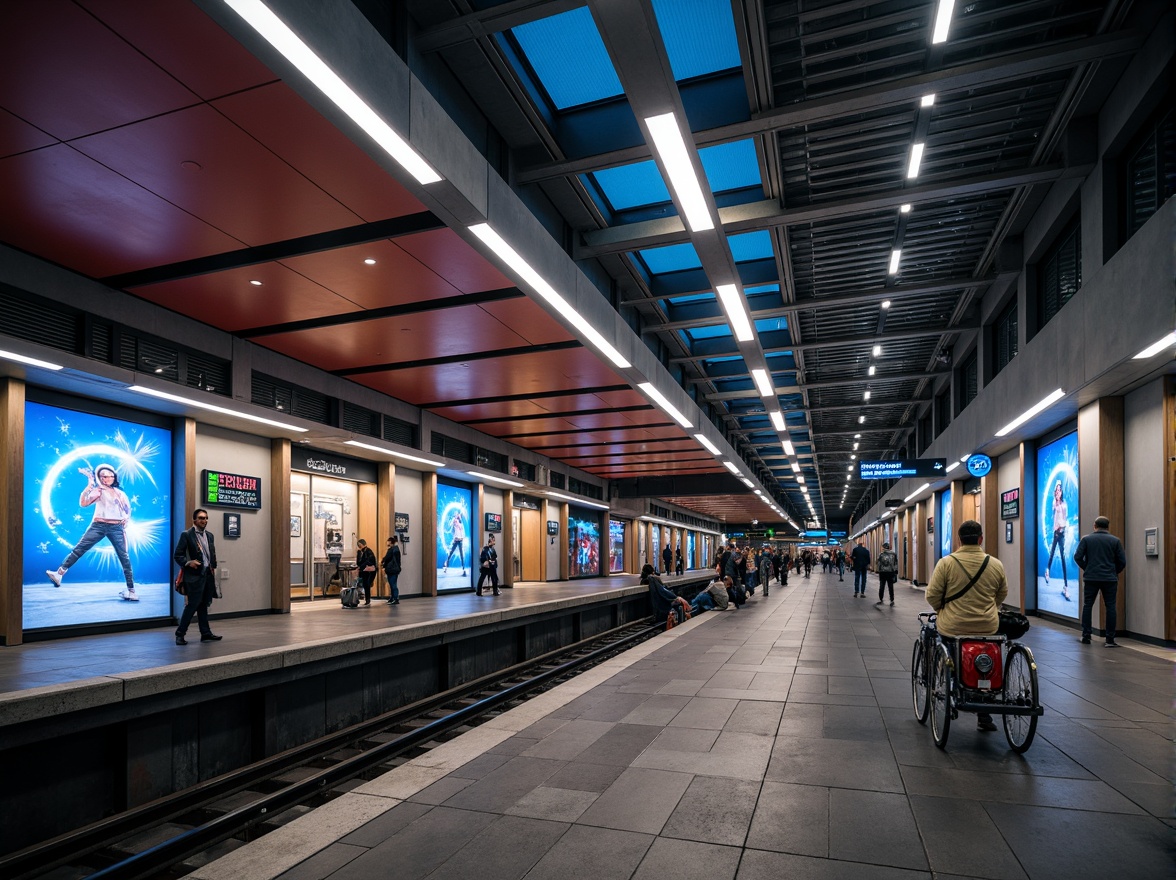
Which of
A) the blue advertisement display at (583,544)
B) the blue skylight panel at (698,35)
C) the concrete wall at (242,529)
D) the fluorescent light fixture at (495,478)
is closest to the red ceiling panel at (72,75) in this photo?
the blue skylight panel at (698,35)

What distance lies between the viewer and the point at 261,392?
12250 millimetres

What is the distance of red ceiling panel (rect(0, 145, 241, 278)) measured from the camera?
6.26 meters

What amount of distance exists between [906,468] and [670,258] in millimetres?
13400

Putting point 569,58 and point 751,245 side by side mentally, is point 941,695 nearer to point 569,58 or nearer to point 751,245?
point 569,58

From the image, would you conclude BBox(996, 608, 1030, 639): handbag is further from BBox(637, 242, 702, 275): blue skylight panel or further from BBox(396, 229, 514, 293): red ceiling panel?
BBox(637, 242, 702, 275): blue skylight panel

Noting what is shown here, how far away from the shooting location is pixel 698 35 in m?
6.92

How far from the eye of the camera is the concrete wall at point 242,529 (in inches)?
475

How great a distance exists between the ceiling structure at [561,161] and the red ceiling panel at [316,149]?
28mm

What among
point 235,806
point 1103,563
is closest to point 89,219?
point 235,806

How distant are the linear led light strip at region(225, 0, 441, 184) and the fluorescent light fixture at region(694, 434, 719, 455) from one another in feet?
46.3

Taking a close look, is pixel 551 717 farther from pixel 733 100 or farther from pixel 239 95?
pixel 733 100

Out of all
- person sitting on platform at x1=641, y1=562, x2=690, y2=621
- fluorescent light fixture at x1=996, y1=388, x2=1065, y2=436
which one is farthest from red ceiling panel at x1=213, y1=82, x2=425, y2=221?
person sitting on platform at x1=641, y1=562, x2=690, y2=621

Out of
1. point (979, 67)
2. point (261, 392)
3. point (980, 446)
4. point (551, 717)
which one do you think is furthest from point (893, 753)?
point (980, 446)

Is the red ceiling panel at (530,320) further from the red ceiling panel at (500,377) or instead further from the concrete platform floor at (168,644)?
the concrete platform floor at (168,644)
